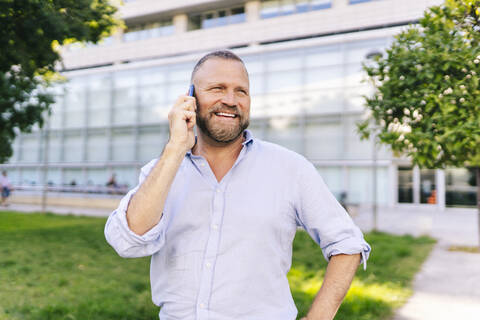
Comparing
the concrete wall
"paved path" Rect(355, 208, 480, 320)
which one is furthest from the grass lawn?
the concrete wall

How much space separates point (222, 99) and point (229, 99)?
32mm

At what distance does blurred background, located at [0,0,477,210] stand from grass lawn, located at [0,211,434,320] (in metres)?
11.9

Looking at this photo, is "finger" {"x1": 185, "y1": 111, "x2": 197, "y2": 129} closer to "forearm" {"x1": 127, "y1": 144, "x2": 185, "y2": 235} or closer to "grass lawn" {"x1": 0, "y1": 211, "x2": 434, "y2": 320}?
"forearm" {"x1": 127, "y1": 144, "x2": 185, "y2": 235}

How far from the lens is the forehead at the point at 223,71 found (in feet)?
6.05

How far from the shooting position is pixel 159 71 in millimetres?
29297

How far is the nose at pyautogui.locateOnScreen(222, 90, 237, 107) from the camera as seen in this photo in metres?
1.84

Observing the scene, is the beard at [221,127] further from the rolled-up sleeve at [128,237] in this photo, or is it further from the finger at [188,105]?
the rolled-up sleeve at [128,237]

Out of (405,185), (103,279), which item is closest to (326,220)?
(103,279)

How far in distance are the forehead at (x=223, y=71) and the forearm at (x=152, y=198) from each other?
1.44 ft

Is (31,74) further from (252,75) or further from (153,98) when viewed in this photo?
(153,98)

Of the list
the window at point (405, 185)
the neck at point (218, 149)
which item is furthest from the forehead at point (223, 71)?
the window at point (405, 185)

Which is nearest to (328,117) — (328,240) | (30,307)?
(30,307)

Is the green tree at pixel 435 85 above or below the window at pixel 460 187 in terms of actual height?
above

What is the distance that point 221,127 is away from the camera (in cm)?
185
